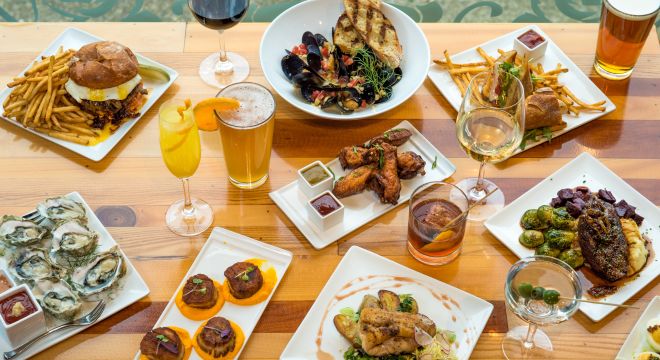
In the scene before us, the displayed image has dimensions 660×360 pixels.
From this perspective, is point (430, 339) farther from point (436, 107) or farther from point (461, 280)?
point (436, 107)

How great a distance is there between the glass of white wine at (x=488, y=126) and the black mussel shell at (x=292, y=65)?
2.09 ft

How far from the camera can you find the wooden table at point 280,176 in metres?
2.17

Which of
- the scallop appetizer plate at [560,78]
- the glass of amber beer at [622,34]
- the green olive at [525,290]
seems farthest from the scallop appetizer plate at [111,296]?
the glass of amber beer at [622,34]

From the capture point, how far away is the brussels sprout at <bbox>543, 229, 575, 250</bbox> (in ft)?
7.50

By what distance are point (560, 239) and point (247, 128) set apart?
39.2 inches

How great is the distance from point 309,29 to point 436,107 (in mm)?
575

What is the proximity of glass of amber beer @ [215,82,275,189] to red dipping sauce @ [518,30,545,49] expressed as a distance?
1.07 m

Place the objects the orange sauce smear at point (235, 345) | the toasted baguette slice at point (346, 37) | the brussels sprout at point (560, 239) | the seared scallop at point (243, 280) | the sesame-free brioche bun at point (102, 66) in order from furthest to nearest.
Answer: the toasted baguette slice at point (346, 37) → the sesame-free brioche bun at point (102, 66) → the brussels sprout at point (560, 239) → the seared scallop at point (243, 280) → the orange sauce smear at point (235, 345)

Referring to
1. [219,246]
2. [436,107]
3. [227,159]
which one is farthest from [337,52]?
[219,246]

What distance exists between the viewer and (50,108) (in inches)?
101

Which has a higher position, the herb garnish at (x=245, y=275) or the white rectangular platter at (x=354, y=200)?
the herb garnish at (x=245, y=275)

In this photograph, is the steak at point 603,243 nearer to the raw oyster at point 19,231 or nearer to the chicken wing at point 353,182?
the chicken wing at point 353,182

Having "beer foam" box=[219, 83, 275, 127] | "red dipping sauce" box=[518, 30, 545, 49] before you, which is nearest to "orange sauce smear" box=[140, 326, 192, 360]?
"beer foam" box=[219, 83, 275, 127]

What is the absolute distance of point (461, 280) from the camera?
229 cm
